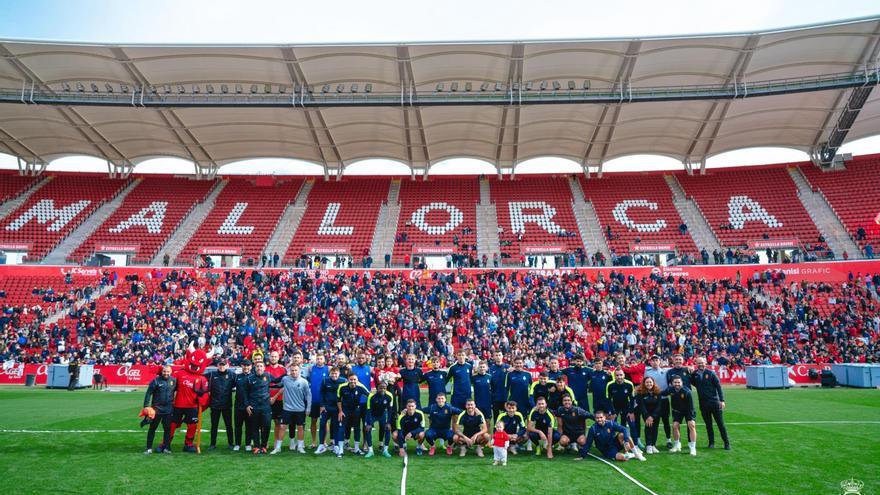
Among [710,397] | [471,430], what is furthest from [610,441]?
[471,430]

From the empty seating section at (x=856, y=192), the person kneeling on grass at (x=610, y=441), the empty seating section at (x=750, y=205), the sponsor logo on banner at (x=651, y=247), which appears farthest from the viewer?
the sponsor logo on banner at (x=651, y=247)

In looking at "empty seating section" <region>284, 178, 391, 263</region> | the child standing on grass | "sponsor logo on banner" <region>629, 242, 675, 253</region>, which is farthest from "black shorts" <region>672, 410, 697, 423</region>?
"empty seating section" <region>284, 178, 391, 263</region>

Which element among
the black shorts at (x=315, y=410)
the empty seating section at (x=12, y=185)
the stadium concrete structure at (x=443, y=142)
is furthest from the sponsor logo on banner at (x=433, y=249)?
the empty seating section at (x=12, y=185)

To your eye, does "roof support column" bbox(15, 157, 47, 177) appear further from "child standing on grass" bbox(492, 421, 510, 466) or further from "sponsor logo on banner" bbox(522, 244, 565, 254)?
"child standing on grass" bbox(492, 421, 510, 466)

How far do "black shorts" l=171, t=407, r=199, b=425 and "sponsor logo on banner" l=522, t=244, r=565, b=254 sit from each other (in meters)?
26.8

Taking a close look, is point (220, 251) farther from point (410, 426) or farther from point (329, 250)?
point (410, 426)

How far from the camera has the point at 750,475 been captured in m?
8.05

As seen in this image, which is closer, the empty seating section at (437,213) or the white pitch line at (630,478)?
the white pitch line at (630,478)

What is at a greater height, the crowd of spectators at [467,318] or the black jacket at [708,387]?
the crowd of spectators at [467,318]

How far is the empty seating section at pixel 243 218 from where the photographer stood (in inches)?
1425

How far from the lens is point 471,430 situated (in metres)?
9.94

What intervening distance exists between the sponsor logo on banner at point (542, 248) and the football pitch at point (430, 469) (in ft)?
75.2

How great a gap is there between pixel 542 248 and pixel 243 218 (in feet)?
64.9

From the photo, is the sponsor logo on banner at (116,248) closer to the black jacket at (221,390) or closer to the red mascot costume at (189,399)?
the red mascot costume at (189,399)
